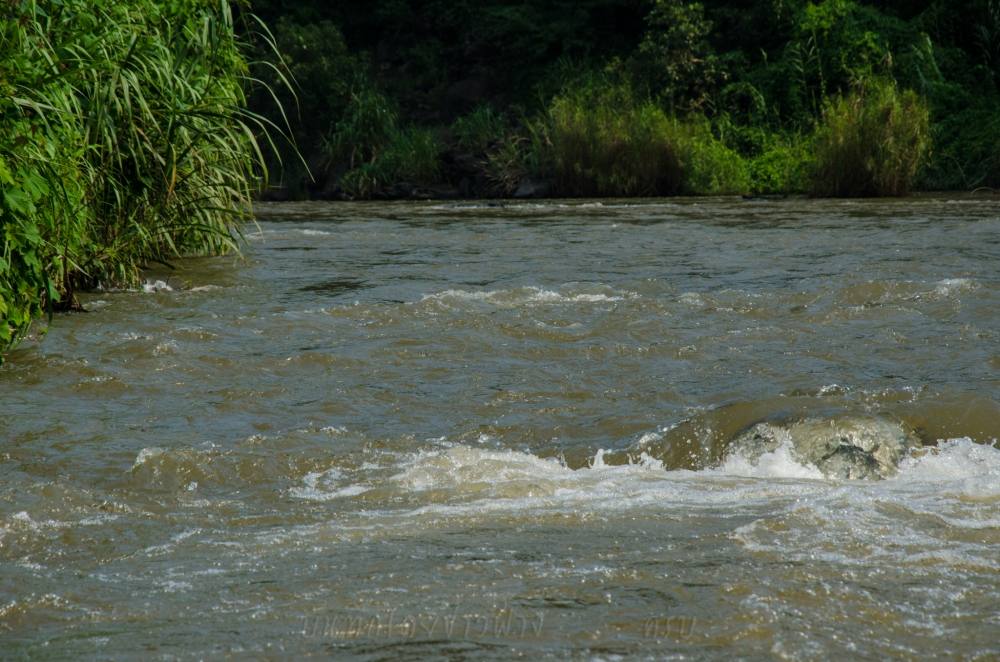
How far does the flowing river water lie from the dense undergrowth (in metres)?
0.46

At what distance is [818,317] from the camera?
27.3ft

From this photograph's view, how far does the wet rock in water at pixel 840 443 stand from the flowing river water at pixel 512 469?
13 millimetres

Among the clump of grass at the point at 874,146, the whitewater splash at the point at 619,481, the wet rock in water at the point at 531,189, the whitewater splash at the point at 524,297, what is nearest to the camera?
the whitewater splash at the point at 619,481

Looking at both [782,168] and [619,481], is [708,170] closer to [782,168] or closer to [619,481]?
[782,168]

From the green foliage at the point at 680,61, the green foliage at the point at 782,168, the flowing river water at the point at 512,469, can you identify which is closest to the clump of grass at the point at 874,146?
the green foliage at the point at 782,168

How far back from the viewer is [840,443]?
5160 millimetres

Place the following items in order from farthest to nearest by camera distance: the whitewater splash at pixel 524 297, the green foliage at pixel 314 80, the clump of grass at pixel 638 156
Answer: the green foliage at pixel 314 80 → the clump of grass at pixel 638 156 → the whitewater splash at pixel 524 297

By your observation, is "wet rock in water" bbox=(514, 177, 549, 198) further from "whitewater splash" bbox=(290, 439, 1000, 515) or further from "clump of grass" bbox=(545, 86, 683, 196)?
"whitewater splash" bbox=(290, 439, 1000, 515)

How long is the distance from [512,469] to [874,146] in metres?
14.5

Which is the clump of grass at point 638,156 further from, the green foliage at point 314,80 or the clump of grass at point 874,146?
the green foliage at point 314,80

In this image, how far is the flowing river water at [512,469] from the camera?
340 cm

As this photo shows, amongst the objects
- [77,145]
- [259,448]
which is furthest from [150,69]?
[259,448]

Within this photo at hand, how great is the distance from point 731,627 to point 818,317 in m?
5.23

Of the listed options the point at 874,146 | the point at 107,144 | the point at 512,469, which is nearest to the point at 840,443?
the point at 512,469
